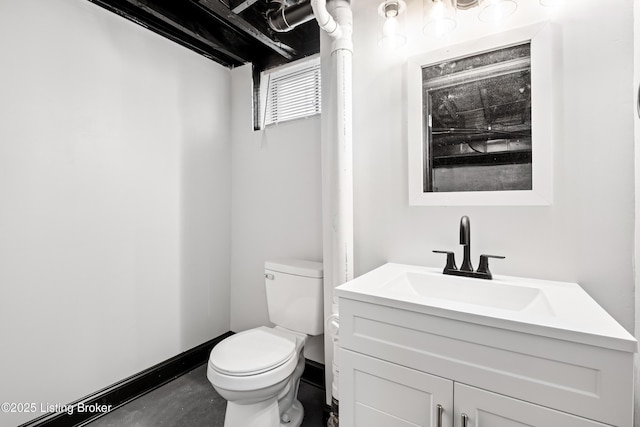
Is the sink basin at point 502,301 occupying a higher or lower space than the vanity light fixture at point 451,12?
lower

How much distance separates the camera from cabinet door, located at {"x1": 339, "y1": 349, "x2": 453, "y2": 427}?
0.86 meters

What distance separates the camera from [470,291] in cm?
113

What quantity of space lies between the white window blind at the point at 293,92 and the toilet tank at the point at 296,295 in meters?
1.00

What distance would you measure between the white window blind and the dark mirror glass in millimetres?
775

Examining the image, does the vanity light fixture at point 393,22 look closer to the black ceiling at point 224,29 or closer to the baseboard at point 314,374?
the black ceiling at point 224,29

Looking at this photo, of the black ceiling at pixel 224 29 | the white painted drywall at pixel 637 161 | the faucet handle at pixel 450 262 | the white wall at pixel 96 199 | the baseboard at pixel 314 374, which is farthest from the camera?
the baseboard at pixel 314 374

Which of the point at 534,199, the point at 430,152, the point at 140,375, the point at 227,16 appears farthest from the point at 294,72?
the point at 140,375

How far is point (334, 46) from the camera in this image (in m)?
1.42

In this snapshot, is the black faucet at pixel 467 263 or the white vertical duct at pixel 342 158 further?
the white vertical duct at pixel 342 158

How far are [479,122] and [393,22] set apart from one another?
0.63 metres

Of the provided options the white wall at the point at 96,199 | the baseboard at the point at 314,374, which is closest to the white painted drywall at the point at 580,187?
the baseboard at the point at 314,374

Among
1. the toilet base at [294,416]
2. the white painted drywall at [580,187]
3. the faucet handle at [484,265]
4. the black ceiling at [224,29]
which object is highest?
the black ceiling at [224,29]

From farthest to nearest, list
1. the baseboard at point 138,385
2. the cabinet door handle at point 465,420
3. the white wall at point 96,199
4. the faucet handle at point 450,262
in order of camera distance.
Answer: the baseboard at point 138,385 → the white wall at point 96,199 → the faucet handle at point 450,262 → the cabinet door handle at point 465,420

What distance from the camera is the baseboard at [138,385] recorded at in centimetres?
142
